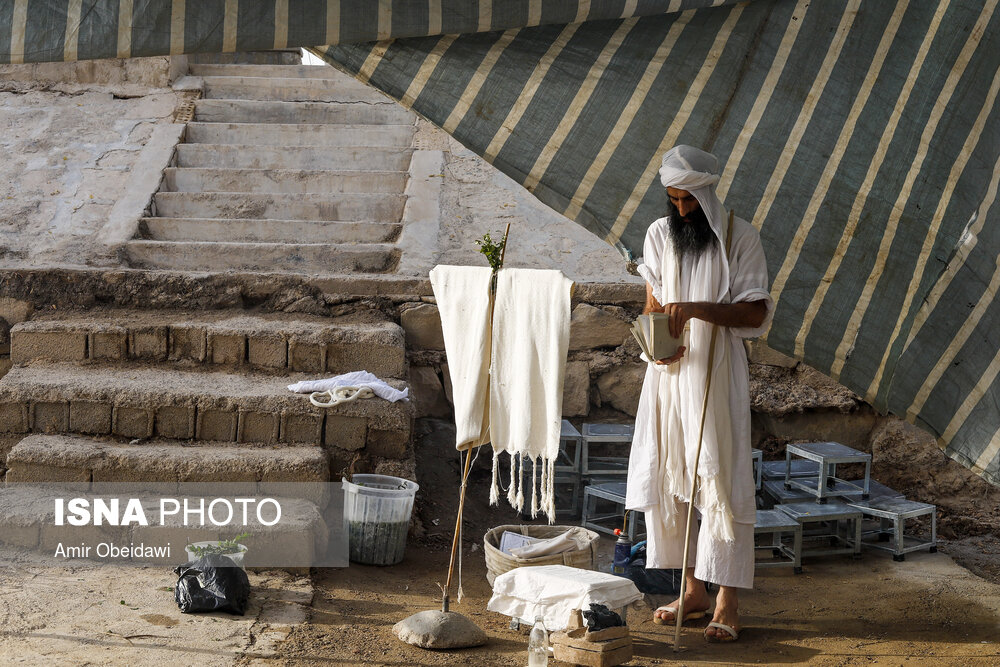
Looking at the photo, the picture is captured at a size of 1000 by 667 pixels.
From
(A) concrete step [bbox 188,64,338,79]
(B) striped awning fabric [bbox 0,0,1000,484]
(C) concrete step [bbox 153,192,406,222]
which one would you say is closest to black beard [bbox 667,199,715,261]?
(B) striped awning fabric [bbox 0,0,1000,484]

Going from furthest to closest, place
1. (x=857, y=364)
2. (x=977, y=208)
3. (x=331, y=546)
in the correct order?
(x=331, y=546)
(x=857, y=364)
(x=977, y=208)

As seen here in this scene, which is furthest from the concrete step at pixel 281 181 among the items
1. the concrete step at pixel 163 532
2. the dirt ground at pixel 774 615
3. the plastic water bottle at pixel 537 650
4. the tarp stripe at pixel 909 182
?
the tarp stripe at pixel 909 182

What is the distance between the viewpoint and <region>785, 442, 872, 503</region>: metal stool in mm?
5648

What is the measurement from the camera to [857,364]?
351 centimetres

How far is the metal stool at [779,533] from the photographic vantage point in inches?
205

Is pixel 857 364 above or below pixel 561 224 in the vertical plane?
below

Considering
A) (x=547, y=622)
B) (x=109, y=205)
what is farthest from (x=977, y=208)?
(x=109, y=205)

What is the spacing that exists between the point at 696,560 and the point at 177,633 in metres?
2.22

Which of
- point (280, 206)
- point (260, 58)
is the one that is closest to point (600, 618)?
point (280, 206)

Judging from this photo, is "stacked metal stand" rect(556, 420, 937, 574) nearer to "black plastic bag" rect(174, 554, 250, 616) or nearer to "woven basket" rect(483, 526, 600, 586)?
"woven basket" rect(483, 526, 600, 586)

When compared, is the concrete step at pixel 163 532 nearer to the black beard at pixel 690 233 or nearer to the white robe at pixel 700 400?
the white robe at pixel 700 400

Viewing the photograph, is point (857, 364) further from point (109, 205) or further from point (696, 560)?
point (109, 205)

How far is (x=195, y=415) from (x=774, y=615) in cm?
332

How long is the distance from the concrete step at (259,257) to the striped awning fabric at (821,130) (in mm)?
3720
